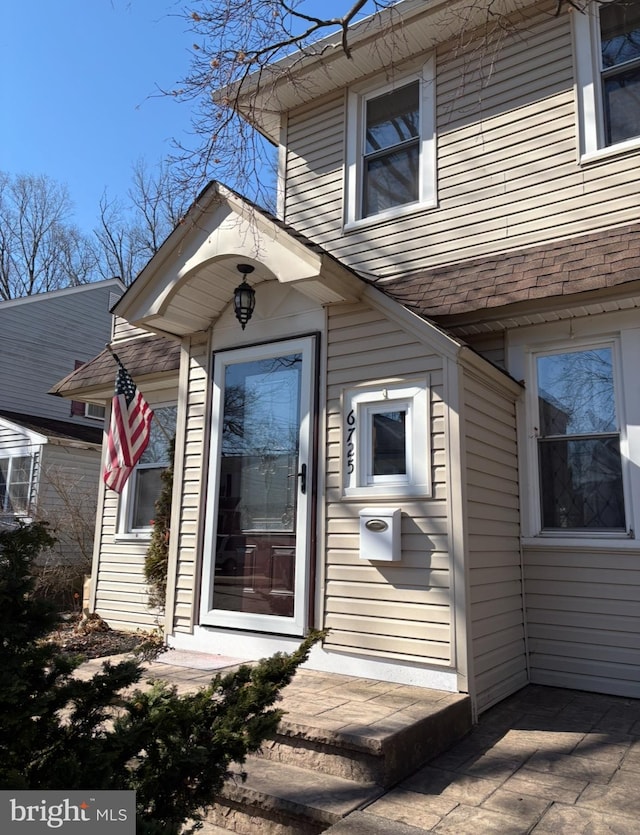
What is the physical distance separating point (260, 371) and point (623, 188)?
318 cm

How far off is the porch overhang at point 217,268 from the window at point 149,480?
1805 mm

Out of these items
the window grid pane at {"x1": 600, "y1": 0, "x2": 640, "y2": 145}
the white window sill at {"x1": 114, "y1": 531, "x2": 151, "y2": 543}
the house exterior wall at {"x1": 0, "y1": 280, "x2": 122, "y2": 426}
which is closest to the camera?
the window grid pane at {"x1": 600, "y1": 0, "x2": 640, "y2": 145}

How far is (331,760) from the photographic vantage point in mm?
3004

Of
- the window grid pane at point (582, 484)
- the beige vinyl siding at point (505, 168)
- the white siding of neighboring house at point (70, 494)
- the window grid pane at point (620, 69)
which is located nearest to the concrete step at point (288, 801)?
the window grid pane at point (582, 484)

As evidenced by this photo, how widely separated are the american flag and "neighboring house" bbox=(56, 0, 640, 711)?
2.54 feet

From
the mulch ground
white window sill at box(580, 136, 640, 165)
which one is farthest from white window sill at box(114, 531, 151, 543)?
white window sill at box(580, 136, 640, 165)

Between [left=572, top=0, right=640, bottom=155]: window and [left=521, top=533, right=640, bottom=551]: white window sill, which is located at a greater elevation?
[left=572, top=0, right=640, bottom=155]: window

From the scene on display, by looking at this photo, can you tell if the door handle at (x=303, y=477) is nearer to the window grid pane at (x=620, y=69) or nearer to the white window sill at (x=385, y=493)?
the white window sill at (x=385, y=493)

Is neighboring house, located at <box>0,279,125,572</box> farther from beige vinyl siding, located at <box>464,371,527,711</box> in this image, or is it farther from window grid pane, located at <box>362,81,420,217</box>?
beige vinyl siding, located at <box>464,371,527,711</box>

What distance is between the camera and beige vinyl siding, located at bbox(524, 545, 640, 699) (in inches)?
167

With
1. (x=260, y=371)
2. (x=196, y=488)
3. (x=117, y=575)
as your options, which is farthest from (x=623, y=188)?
(x=117, y=575)

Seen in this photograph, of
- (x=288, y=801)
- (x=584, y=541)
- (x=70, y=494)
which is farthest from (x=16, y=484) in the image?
(x=288, y=801)

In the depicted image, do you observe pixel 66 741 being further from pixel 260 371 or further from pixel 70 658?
pixel 260 371

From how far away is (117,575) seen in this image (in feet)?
23.6
